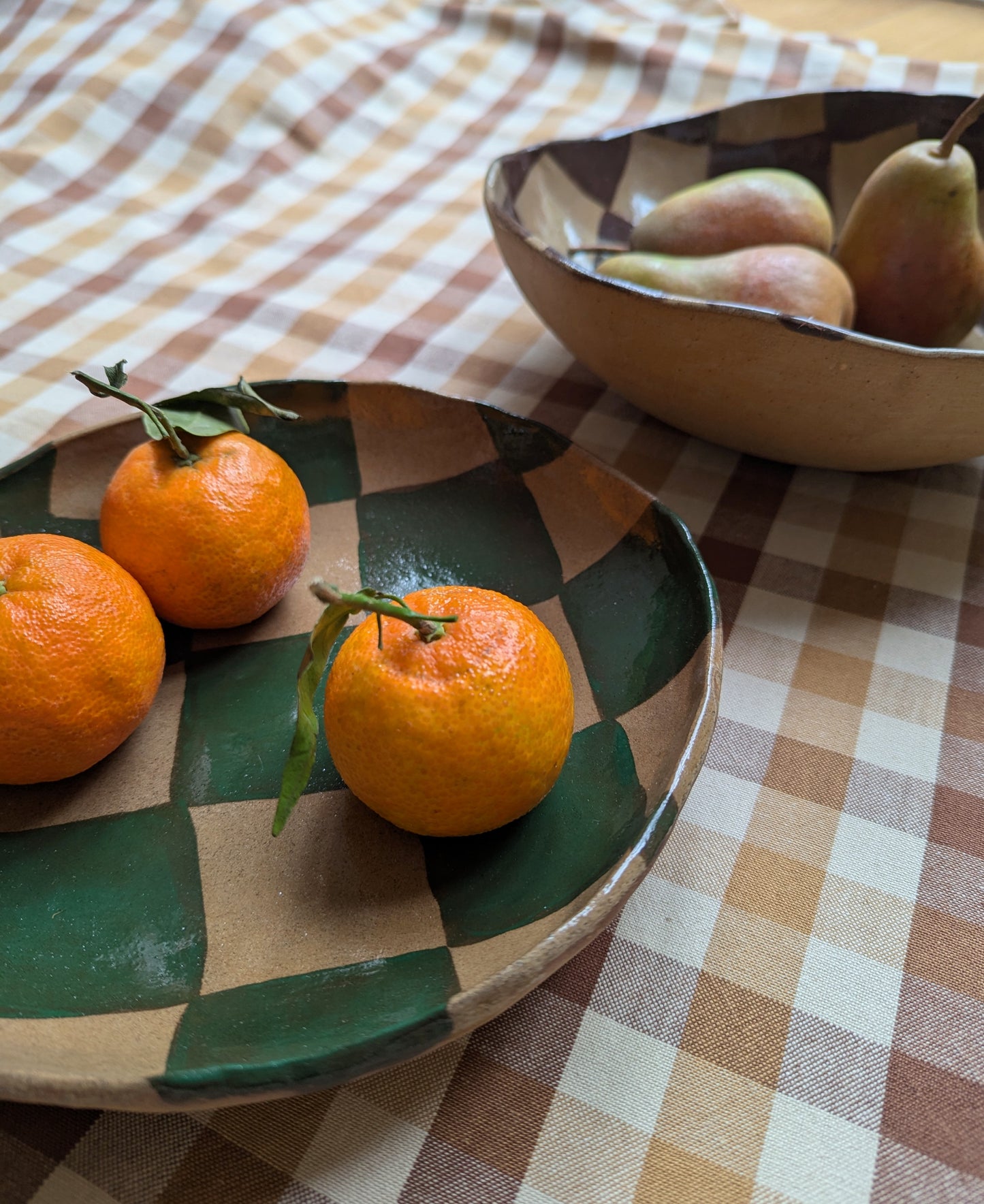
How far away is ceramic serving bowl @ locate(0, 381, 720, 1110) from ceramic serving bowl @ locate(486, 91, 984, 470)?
11 centimetres

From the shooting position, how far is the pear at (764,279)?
69 cm

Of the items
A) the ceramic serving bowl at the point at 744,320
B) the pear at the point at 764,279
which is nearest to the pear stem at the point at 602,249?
the ceramic serving bowl at the point at 744,320

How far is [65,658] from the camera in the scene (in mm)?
468

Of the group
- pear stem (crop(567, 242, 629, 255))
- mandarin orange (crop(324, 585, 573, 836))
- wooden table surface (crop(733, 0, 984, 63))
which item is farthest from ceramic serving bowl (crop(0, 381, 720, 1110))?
wooden table surface (crop(733, 0, 984, 63))

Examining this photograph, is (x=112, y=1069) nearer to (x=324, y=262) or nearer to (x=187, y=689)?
(x=187, y=689)

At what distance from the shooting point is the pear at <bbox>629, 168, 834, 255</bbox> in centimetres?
78

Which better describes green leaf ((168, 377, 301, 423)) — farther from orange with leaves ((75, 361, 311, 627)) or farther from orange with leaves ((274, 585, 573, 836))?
orange with leaves ((274, 585, 573, 836))

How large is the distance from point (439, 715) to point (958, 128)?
2.18ft

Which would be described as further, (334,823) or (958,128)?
(958,128)

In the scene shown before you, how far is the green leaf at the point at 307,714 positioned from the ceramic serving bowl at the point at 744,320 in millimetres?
352

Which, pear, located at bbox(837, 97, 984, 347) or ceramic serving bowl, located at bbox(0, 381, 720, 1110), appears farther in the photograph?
pear, located at bbox(837, 97, 984, 347)

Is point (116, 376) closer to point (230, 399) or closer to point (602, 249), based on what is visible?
point (230, 399)

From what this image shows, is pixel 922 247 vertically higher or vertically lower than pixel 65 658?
higher

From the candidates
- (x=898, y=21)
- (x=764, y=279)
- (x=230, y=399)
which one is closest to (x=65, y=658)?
(x=230, y=399)
